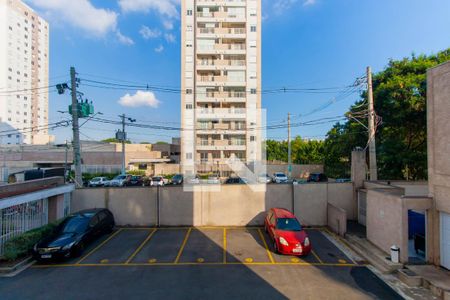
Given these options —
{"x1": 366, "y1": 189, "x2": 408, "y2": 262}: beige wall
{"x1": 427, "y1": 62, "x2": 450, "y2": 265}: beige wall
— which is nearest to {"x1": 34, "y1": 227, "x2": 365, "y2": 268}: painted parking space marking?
{"x1": 366, "y1": 189, "x2": 408, "y2": 262}: beige wall

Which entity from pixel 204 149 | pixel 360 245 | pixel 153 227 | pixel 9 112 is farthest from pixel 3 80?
pixel 360 245

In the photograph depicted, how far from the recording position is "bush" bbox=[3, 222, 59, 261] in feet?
27.3

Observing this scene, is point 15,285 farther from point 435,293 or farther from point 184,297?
point 435,293

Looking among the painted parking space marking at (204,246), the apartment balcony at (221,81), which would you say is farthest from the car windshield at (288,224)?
the apartment balcony at (221,81)

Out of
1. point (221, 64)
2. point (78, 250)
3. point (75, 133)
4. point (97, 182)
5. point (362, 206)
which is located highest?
point (221, 64)

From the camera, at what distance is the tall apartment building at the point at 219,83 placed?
3369cm

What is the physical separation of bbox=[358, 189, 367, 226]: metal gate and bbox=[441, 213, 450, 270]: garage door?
4784 millimetres

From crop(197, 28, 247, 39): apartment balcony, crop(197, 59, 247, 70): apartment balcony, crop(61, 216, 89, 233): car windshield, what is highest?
crop(197, 28, 247, 39): apartment balcony

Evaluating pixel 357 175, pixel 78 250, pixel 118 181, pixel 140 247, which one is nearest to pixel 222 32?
pixel 118 181

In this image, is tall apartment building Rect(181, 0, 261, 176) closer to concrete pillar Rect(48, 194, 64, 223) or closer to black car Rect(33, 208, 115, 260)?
concrete pillar Rect(48, 194, 64, 223)

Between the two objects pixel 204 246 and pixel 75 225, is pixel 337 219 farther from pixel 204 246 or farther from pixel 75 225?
pixel 75 225

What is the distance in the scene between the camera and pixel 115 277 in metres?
7.36

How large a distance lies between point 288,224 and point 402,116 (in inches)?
536

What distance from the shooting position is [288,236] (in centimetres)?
909
